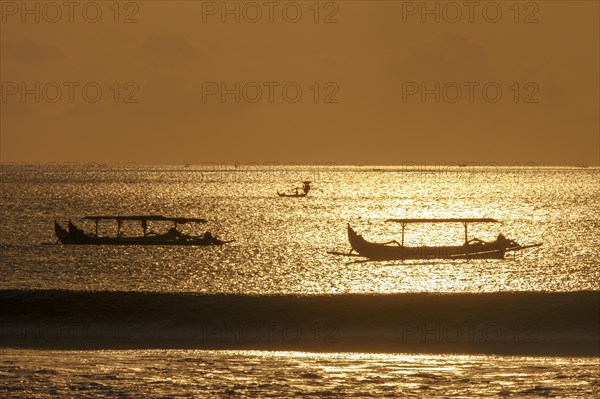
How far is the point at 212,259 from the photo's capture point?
327 ft

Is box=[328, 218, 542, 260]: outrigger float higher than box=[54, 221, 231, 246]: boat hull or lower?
lower

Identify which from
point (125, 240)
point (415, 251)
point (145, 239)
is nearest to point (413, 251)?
point (415, 251)

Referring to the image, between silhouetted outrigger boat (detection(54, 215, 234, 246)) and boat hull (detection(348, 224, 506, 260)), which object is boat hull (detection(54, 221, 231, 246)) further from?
boat hull (detection(348, 224, 506, 260))

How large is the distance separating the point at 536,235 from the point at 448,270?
61417 millimetres

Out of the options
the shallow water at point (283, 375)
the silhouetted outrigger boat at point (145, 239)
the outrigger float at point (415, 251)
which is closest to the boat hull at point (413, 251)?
the outrigger float at point (415, 251)

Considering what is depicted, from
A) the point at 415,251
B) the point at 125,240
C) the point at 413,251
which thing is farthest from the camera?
the point at 125,240

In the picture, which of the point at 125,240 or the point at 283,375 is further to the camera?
the point at 125,240

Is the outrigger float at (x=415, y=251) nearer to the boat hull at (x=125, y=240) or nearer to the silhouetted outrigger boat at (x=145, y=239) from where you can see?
the silhouetted outrigger boat at (x=145, y=239)

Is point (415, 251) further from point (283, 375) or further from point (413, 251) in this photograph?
point (283, 375)

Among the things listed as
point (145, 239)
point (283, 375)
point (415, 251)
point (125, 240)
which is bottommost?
point (283, 375)

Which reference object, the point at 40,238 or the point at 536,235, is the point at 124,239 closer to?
the point at 40,238

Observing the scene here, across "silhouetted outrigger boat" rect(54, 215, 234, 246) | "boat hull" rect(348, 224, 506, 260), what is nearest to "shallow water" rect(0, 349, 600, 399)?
"boat hull" rect(348, 224, 506, 260)

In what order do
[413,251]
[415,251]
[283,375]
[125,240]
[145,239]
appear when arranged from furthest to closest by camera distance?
[145,239], [125,240], [413,251], [415,251], [283,375]

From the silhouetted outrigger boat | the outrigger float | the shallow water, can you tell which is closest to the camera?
the shallow water
